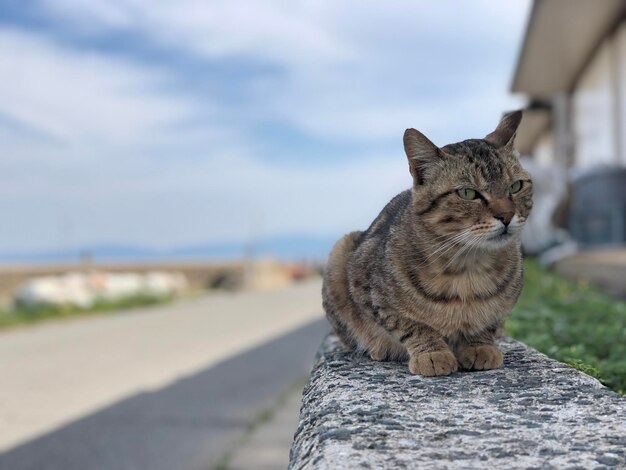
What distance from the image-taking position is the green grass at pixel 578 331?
9.02 ft

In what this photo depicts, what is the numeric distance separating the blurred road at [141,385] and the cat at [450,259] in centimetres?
260

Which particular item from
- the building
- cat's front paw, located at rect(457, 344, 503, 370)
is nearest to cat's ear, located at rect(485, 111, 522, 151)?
cat's front paw, located at rect(457, 344, 503, 370)

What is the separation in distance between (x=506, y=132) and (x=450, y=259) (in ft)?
1.60

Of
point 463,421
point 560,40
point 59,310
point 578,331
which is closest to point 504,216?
point 463,421

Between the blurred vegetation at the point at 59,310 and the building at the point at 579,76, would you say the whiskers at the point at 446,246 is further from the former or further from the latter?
the blurred vegetation at the point at 59,310

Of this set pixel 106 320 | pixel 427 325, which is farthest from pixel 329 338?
pixel 106 320

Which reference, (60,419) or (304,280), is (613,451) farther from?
(304,280)

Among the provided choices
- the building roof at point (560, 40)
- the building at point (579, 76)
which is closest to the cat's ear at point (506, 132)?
the building at point (579, 76)

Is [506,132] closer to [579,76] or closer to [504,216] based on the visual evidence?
[504,216]

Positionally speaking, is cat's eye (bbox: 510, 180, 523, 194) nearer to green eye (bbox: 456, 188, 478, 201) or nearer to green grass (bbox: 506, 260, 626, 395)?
green eye (bbox: 456, 188, 478, 201)

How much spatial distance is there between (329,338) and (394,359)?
34.9 inches

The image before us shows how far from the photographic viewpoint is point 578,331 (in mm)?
3824

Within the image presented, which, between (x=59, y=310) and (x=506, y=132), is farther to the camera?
(x=59, y=310)

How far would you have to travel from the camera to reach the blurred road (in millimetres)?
4785
